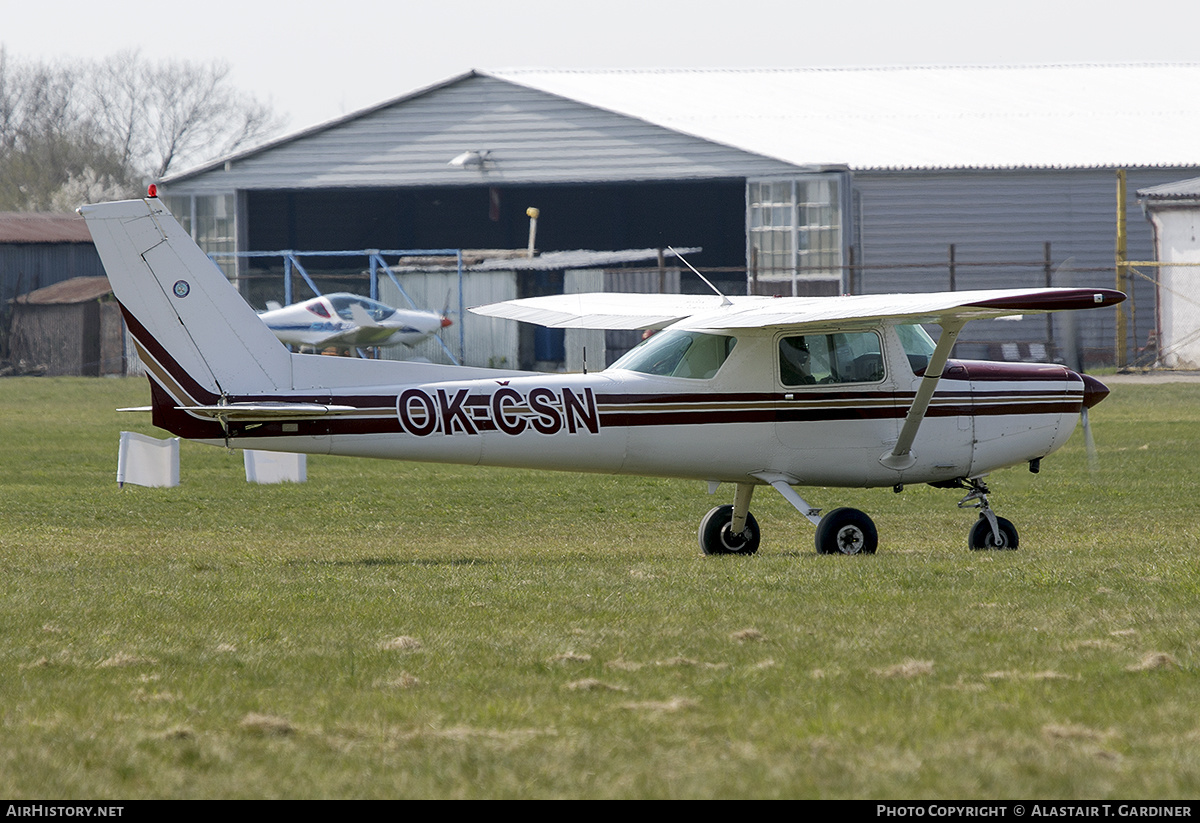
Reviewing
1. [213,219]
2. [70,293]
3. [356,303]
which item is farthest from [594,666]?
[70,293]

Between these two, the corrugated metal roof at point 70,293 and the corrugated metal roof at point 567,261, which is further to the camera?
the corrugated metal roof at point 70,293

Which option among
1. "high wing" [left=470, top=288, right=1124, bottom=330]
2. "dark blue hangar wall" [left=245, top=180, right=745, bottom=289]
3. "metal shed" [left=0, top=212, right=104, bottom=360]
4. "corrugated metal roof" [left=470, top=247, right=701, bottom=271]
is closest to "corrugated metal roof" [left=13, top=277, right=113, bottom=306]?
"metal shed" [left=0, top=212, right=104, bottom=360]

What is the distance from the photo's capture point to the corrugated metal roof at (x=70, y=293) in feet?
147

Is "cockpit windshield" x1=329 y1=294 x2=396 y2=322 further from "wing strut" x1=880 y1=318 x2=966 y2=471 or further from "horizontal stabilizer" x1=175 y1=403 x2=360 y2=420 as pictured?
"horizontal stabilizer" x1=175 y1=403 x2=360 y2=420

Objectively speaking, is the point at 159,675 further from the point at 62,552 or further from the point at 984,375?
the point at 984,375

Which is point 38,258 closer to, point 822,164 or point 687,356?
point 822,164

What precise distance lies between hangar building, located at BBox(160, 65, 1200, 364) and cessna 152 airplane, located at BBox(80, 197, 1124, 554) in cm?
2478

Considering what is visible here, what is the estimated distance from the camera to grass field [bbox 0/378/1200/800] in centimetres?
503

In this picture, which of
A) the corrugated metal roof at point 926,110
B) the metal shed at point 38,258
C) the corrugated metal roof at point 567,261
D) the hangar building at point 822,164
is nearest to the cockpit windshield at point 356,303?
the corrugated metal roof at point 567,261

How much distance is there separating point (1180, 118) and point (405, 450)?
3844 centimetres

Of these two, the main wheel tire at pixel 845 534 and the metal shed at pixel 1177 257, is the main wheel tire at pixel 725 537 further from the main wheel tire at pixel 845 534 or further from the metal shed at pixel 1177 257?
the metal shed at pixel 1177 257

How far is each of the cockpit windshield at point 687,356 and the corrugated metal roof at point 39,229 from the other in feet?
133

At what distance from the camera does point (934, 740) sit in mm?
5363
